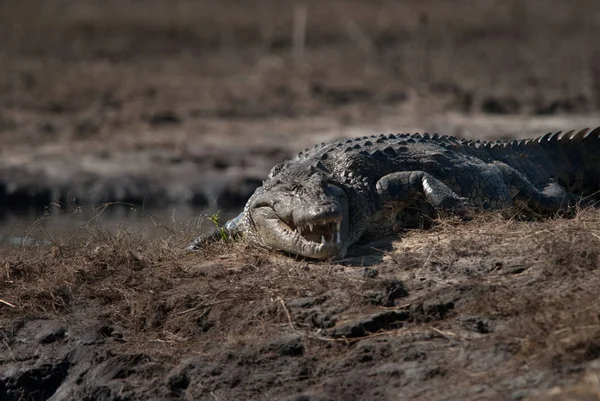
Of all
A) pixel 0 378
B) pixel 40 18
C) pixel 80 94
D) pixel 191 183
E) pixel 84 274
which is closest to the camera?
pixel 0 378

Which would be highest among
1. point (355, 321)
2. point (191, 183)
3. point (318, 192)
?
point (318, 192)

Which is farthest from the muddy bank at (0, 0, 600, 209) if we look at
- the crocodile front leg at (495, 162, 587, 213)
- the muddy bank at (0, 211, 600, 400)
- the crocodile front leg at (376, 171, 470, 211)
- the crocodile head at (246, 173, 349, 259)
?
the crocodile front leg at (495, 162, 587, 213)

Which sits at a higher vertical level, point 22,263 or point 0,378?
point 22,263

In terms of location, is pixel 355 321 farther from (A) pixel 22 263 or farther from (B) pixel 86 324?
(A) pixel 22 263

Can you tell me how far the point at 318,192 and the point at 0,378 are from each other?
2412mm

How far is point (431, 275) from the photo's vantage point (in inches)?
247

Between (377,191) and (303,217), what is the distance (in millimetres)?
869

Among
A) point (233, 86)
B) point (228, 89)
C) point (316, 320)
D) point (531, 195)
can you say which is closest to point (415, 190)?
point (531, 195)

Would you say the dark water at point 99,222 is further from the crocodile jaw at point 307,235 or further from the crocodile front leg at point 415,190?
the crocodile front leg at point 415,190

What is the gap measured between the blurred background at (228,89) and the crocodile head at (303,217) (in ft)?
4.54

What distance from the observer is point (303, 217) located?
22.1 ft

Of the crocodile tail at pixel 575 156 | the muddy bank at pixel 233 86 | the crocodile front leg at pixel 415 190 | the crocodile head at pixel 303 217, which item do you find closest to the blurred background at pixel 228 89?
the muddy bank at pixel 233 86

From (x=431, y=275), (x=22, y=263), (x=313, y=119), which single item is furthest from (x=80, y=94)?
(x=431, y=275)

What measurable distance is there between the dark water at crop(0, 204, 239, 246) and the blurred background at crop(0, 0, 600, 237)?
90 millimetres
